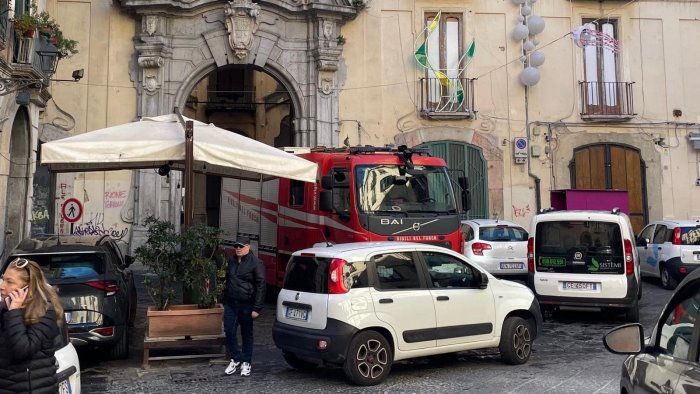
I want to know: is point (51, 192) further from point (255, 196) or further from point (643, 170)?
point (643, 170)

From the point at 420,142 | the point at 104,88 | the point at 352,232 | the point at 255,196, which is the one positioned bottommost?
the point at 352,232


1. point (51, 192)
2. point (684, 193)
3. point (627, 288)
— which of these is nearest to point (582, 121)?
point (684, 193)

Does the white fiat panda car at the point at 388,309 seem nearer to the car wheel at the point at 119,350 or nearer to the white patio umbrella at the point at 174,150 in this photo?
the white patio umbrella at the point at 174,150

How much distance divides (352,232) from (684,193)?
47.8 feet

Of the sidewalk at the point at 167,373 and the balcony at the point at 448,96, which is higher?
the balcony at the point at 448,96

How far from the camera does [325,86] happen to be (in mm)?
19125

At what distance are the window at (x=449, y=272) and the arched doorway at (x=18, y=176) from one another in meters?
11.1

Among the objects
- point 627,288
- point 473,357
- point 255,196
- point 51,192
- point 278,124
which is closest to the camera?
point 473,357

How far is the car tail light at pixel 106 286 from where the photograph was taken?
A: 7575mm

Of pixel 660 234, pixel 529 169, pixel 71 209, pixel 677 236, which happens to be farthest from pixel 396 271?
pixel 529 169

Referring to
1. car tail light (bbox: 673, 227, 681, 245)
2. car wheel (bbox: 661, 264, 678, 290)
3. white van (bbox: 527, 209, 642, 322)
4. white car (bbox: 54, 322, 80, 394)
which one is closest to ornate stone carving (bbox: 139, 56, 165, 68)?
white van (bbox: 527, 209, 642, 322)

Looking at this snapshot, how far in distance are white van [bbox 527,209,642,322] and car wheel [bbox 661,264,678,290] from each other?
172 inches

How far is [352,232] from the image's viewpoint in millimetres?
10461

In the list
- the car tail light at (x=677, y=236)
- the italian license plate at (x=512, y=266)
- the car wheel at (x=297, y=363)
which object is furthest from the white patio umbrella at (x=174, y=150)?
the car tail light at (x=677, y=236)
